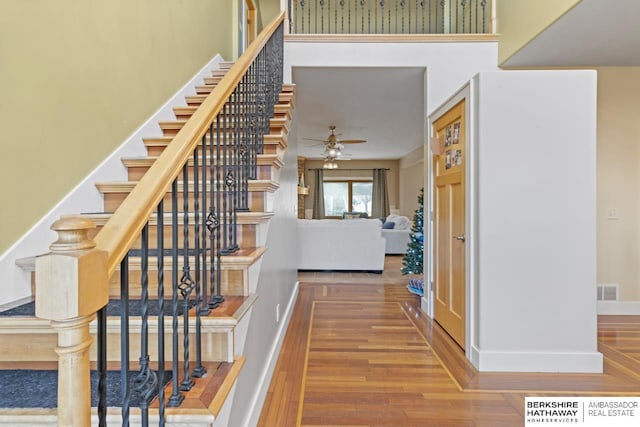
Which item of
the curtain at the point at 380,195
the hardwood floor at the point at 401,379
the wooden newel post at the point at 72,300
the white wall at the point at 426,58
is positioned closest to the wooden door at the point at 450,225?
the hardwood floor at the point at 401,379

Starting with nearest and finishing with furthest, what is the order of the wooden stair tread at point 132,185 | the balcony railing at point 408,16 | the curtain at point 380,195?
the wooden stair tread at point 132,185
the balcony railing at point 408,16
the curtain at point 380,195

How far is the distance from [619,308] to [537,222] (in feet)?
7.40

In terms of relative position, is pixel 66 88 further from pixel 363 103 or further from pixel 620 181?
pixel 620 181

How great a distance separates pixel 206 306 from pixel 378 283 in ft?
12.9

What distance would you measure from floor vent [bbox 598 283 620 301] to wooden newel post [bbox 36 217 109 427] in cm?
445

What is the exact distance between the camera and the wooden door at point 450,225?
8.71ft

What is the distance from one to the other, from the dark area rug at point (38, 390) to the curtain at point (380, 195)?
10.5 meters

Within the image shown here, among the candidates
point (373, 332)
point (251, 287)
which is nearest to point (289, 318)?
point (373, 332)

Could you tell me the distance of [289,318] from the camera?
10.8ft

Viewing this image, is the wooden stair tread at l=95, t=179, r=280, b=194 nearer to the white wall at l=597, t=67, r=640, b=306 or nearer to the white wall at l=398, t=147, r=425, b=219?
the white wall at l=597, t=67, r=640, b=306

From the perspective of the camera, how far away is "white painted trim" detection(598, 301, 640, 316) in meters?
3.55

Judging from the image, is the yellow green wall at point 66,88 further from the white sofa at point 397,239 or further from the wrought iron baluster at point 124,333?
the white sofa at point 397,239

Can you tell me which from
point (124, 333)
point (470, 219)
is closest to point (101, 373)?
point (124, 333)

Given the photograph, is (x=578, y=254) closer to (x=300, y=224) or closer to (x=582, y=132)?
(x=582, y=132)
